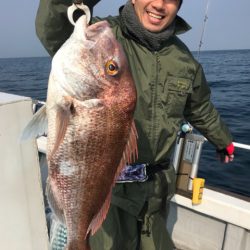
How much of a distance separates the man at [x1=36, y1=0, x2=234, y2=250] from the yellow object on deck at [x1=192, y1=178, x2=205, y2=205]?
0.58 metres

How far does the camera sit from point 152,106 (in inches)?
99.8

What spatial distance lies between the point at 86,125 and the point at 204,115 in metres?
1.57

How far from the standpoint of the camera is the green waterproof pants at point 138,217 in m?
2.60

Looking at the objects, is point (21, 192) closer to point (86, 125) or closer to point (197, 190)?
point (86, 125)

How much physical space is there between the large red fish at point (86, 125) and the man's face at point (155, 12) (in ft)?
2.47

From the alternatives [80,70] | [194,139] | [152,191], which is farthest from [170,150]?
[80,70]

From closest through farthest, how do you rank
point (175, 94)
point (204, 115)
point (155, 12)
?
point (155, 12) → point (175, 94) → point (204, 115)

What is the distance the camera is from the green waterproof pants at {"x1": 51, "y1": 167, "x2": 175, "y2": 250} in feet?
8.54

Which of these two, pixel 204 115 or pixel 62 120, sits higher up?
pixel 62 120

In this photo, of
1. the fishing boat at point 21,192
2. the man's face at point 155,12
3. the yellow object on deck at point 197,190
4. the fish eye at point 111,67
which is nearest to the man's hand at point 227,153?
the yellow object on deck at point 197,190

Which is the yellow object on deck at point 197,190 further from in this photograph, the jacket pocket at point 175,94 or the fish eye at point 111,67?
the fish eye at point 111,67

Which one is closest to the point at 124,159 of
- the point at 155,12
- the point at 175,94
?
the point at 175,94

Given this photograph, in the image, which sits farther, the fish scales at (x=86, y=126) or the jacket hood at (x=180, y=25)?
the jacket hood at (x=180, y=25)

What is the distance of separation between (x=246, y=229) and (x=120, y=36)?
2.08 m
